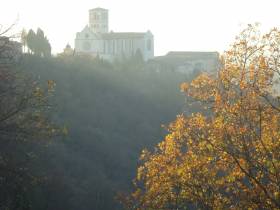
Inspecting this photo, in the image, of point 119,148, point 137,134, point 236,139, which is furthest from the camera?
point 137,134

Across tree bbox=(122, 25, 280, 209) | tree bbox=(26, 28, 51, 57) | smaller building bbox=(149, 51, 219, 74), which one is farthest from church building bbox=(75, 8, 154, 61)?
tree bbox=(122, 25, 280, 209)

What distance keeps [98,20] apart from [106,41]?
27.3 ft

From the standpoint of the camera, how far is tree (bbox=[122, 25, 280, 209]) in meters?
10.9

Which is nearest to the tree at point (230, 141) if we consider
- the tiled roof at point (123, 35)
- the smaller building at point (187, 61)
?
the smaller building at point (187, 61)

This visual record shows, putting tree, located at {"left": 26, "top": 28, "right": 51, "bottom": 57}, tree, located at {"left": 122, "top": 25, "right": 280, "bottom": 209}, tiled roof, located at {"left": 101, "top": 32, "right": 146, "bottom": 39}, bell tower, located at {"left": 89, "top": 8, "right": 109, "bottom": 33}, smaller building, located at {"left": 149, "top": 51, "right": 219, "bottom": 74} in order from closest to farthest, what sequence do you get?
tree, located at {"left": 122, "top": 25, "right": 280, "bottom": 209}, tree, located at {"left": 26, "top": 28, "right": 51, "bottom": 57}, smaller building, located at {"left": 149, "top": 51, "right": 219, "bottom": 74}, tiled roof, located at {"left": 101, "top": 32, "right": 146, "bottom": 39}, bell tower, located at {"left": 89, "top": 8, "right": 109, "bottom": 33}

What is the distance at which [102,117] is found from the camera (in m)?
61.5

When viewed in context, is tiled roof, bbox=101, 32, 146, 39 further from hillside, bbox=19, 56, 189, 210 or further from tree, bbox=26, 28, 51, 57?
tree, bbox=26, 28, 51, 57

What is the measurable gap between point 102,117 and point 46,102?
49668 mm

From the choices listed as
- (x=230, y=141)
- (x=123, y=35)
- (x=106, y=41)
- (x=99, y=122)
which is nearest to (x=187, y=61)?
(x=123, y=35)

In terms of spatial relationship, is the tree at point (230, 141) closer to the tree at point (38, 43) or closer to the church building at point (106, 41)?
the tree at point (38, 43)

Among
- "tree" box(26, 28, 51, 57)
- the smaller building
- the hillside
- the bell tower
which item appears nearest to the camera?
the hillside

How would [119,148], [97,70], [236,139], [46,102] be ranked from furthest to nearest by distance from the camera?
[97,70] → [119,148] → [46,102] → [236,139]

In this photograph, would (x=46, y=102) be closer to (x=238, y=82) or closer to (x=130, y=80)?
(x=238, y=82)

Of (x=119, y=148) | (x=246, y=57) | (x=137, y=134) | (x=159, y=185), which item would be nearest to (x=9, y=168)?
(x=159, y=185)
